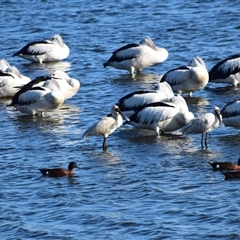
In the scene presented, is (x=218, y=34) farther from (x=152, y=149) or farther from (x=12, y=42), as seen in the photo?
(x=152, y=149)

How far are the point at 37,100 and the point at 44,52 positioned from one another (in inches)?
233

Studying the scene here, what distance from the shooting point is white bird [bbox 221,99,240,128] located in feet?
50.6

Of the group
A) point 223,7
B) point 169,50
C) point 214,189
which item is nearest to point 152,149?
point 214,189

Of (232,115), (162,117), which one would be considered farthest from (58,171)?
(232,115)

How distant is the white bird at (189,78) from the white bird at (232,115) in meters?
2.81

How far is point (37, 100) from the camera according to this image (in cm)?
1744

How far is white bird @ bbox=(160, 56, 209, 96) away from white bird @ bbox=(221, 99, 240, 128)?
2815 millimetres

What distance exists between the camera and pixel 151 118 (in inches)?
614

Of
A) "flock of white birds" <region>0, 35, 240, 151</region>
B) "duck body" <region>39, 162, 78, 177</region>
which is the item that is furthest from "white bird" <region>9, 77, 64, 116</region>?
"duck body" <region>39, 162, 78, 177</region>

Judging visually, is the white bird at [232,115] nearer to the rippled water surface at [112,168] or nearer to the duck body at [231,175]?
the rippled water surface at [112,168]

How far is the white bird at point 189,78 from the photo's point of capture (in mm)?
18516

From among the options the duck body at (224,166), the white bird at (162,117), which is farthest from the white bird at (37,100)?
the duck body at (224,166)

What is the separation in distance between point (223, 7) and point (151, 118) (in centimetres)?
1418

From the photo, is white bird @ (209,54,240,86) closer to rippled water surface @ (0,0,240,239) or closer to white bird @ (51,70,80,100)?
rippled water surface @ (0,0,240,239)
